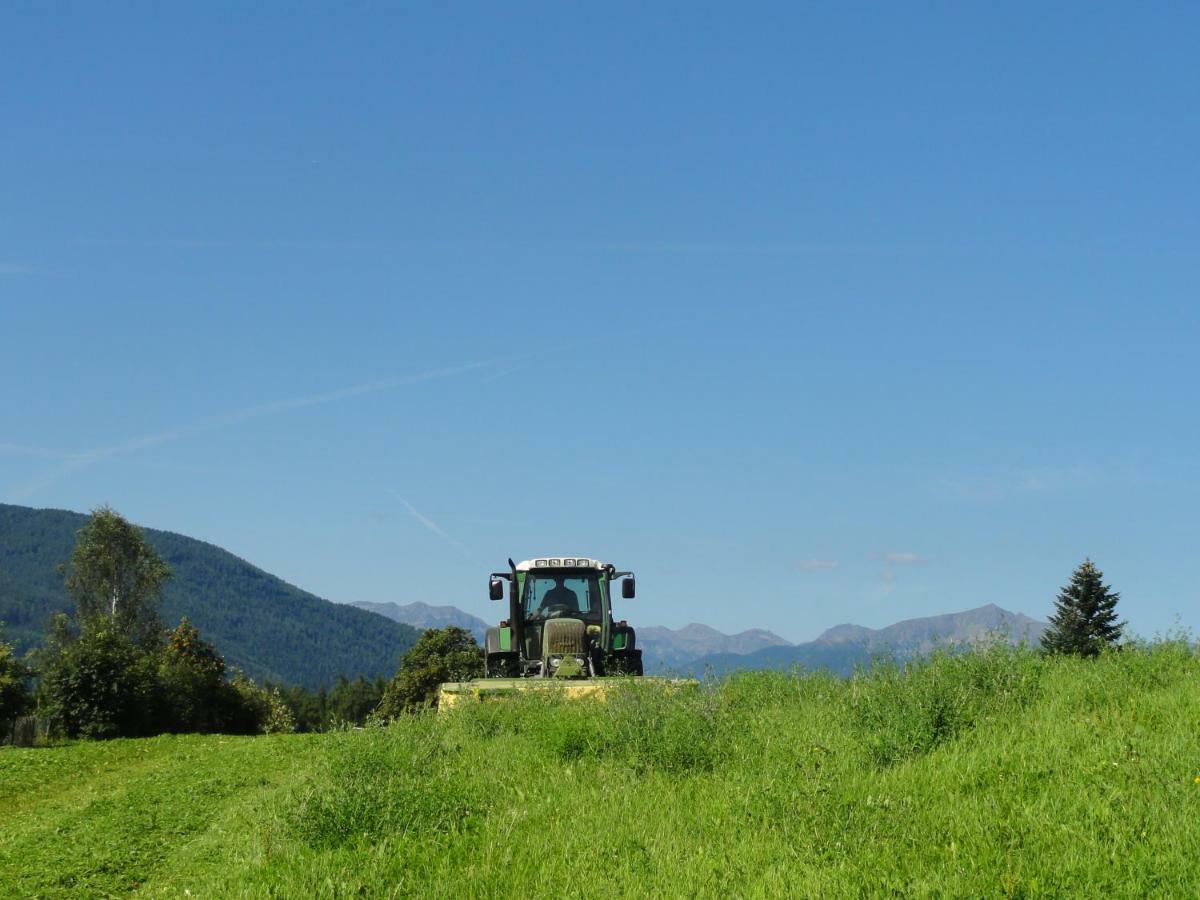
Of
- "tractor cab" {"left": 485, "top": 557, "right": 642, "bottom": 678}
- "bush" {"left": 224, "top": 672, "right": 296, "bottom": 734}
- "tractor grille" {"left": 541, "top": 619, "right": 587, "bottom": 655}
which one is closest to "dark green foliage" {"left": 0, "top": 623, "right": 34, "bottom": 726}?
"tractor cab" {"left": 485, "top": 557, "right": 642, "bottom": 678}

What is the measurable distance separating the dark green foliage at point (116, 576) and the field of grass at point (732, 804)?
171ft

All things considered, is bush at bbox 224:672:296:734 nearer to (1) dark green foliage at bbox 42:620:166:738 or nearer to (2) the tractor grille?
(1) dark green foliage at bbox 42:620:166:738

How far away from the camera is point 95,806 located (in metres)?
14.1

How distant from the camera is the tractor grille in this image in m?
20.2

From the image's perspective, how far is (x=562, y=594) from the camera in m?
21.6

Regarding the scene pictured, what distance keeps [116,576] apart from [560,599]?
50.4 m

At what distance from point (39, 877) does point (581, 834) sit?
5548 millimetres

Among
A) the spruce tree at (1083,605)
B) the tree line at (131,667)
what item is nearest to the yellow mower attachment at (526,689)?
the tree line at (131,667)

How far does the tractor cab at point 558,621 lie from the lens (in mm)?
20344

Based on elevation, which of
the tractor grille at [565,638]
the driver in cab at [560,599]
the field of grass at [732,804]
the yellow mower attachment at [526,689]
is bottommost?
the field of grass at [732,804]

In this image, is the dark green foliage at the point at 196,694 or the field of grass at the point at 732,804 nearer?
the field of grass at the point at 732,804

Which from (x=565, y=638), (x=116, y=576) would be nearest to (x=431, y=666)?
(x=116, y=576)

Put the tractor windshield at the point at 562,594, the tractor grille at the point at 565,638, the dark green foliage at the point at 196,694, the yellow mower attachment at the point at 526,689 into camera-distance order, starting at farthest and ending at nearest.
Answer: the dark green foliage at the point at 196,694
the tractor windshield at the point at 562,594
the tractor grille at the point at 565,638
the yellow mower attachment at the point at 526,689

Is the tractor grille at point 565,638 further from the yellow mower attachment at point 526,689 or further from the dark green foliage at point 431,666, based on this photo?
the dark green foliage at point 431,666
